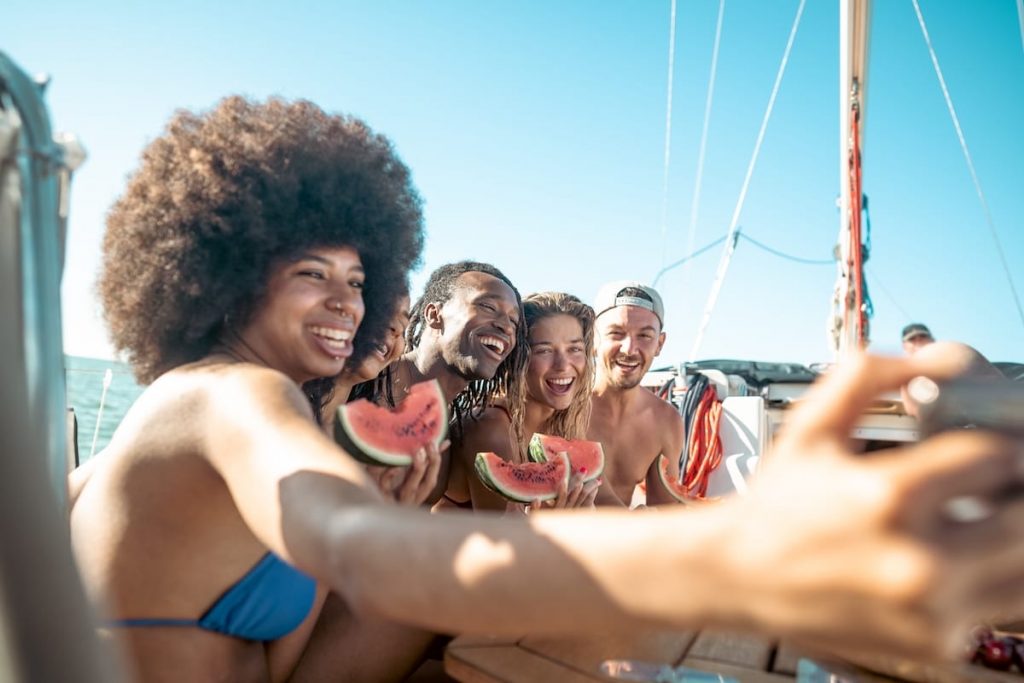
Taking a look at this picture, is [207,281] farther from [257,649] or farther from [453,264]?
[453,264]

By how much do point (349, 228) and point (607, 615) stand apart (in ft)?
6.75

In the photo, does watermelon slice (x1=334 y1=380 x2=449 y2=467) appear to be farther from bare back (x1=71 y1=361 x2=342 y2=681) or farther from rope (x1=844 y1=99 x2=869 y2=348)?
rope (x1=844 y1=99 x2=869 y2=348)

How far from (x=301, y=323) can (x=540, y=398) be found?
2923 mm

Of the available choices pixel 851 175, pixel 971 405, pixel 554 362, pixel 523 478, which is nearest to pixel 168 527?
pixel 971 405

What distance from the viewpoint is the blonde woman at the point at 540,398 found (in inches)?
173

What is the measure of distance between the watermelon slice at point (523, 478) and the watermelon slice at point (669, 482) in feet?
6.11

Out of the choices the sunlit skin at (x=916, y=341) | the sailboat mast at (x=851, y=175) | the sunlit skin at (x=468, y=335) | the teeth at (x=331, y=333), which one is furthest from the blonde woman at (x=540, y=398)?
the sunlit skin at (x=916, y=341)

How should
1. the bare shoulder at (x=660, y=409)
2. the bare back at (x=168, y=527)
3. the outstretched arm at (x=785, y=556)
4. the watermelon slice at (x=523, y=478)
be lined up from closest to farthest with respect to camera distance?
the outstretched arm at (x=785, y=556), the bare back at (x=168, y=527), the watermelon slice at (x=523, y=478), the bare shoulder at (x=660, y=409)

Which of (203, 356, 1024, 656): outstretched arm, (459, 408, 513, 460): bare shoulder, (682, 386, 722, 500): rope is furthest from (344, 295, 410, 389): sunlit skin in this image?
(682, 386, 722, 500): rope

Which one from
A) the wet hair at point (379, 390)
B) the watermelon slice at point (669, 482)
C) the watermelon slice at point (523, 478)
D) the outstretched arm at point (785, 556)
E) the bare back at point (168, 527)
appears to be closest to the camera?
the outstretched arm at point (785, 556)

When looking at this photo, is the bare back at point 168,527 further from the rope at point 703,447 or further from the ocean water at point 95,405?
the rope at point 703,447

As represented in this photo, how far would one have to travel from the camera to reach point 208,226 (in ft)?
7.41

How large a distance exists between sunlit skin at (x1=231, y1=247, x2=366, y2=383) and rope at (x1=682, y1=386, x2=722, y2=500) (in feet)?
18.3

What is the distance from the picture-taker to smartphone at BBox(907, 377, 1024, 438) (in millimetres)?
896
